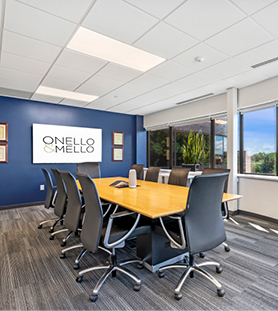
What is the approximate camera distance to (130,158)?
5.72m

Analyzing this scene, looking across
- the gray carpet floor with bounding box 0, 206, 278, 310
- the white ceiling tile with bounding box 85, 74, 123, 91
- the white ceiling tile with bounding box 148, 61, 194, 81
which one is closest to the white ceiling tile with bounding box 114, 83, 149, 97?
the white ceiling tile with bounding box 85, 74, 123, 91

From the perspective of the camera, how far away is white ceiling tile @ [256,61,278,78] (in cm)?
269

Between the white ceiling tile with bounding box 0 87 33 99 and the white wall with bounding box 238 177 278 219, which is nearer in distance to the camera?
the white wall with bounding box 238 177 278 219

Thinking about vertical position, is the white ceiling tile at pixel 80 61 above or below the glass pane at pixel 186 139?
above

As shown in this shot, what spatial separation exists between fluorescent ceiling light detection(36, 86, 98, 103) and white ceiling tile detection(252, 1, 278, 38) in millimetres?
2960

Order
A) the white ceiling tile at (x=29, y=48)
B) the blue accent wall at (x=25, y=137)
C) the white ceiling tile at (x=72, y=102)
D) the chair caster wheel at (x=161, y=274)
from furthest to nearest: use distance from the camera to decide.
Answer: the white ceiling tile at (x=72, y=102)
the blue accent wall at (x=25, y=137)
the white ceiling tile at (x=29, y=48)
the chair caster wheel at (x=161, y=274)

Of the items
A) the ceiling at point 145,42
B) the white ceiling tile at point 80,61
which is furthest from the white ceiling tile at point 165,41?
the white ceiling tile at point 80,61

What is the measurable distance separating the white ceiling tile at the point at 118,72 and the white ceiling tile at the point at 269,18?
4.88ft

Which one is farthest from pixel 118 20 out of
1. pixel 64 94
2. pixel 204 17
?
pixel 64 94

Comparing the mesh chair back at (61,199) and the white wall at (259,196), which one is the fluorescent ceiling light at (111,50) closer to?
the mesh chair back at (61,199)

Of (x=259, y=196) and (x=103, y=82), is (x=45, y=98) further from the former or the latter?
(x=259, y=196)

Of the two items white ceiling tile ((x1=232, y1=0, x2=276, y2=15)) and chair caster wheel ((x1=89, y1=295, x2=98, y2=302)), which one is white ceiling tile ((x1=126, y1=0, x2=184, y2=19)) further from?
chair caster wheel ((x1=89, y1=295, x2=98, y2=302))

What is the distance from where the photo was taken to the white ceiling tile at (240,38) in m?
1.90

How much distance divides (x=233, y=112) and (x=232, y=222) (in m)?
1.76
